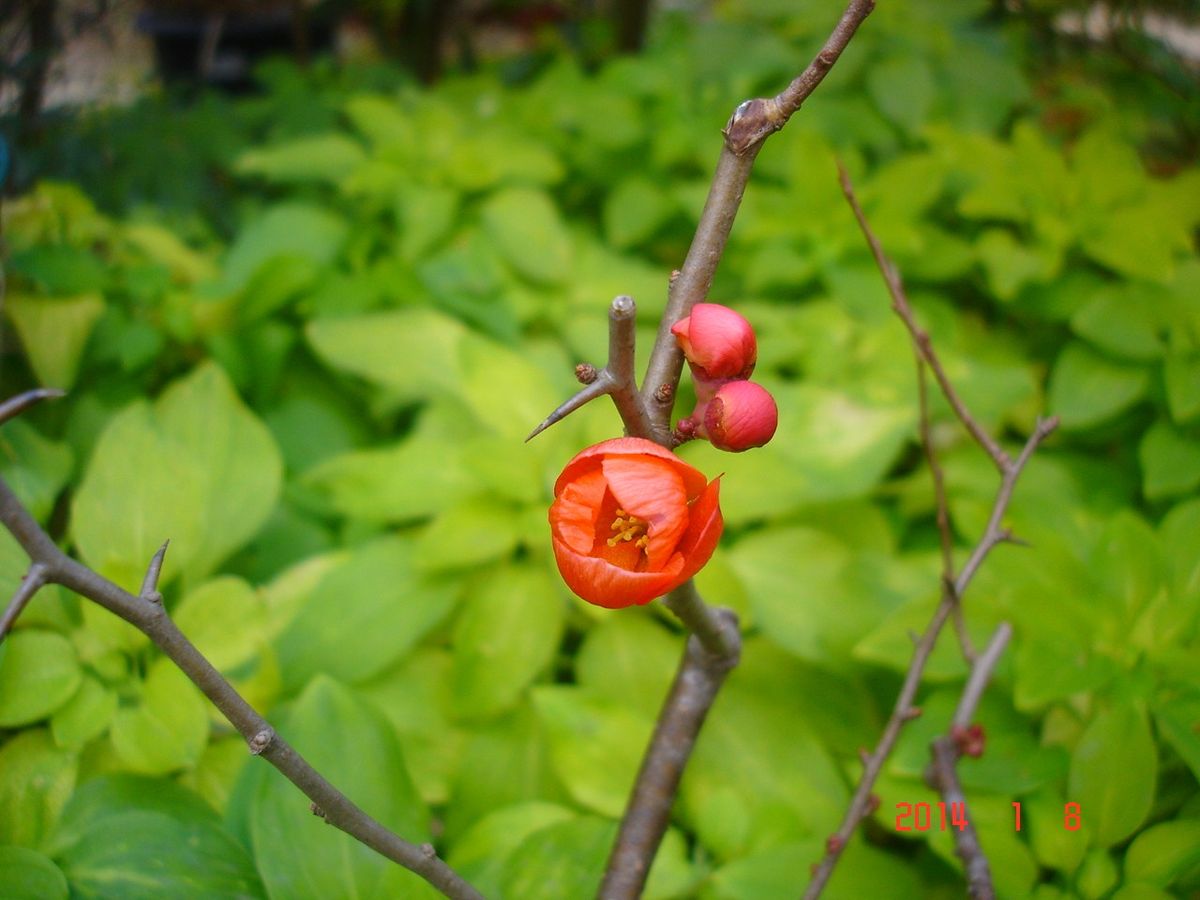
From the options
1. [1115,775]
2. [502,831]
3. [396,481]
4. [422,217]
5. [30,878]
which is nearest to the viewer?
[30,878]

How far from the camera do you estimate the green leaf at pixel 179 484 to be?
39.0 inches

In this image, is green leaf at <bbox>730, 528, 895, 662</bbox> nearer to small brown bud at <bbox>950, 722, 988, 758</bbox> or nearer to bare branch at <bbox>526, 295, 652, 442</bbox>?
small brown bud at <bbox>950, 722, 988, 758</bbox>

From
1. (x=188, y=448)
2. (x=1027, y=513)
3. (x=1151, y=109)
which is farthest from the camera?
(x=1151, y=109)

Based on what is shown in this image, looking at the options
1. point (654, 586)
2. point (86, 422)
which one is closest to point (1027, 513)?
point (654, 586)

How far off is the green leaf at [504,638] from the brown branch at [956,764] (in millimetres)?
452

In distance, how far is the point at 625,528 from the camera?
1.74 ft

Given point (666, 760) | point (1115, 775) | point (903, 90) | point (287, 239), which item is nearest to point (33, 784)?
point (666, 760)

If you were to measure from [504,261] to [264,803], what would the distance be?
1.12 metres

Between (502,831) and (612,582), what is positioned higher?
(612,582)

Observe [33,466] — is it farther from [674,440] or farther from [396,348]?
[674,440]

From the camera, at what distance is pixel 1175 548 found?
39.2 inches

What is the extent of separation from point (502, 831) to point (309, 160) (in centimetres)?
136

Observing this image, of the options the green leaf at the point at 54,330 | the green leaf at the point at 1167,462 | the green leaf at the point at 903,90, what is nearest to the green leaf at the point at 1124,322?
the green leaf at the point at 1167,462

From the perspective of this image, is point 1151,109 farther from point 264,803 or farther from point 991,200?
point 264,803
